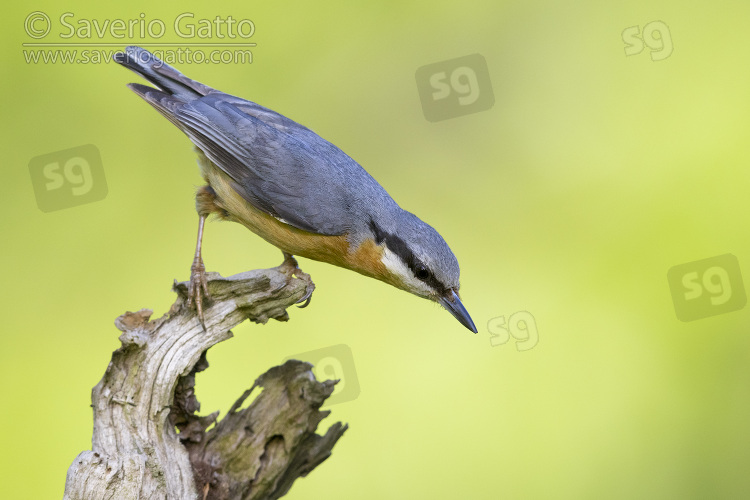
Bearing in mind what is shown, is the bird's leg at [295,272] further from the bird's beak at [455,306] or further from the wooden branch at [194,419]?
the bird's beak at [455,306]

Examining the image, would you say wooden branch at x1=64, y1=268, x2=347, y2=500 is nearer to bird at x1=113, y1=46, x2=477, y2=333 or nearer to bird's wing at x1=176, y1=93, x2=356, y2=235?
bird at x1=113, y1=46, x2=477, y2=333

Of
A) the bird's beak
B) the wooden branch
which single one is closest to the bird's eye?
the bird's beak

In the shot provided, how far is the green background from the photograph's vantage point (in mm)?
4195

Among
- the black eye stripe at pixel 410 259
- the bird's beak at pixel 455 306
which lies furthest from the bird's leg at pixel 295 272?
the bird's beak at pixel 455 306

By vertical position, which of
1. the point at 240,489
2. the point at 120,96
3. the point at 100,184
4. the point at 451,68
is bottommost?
the point at 240,489

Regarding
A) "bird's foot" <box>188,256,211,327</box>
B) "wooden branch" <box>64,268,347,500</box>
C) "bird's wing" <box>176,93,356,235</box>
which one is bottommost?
"wooden branch" <box>64,268,347,500</box>

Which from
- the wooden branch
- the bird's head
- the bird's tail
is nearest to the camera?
the wooden branch

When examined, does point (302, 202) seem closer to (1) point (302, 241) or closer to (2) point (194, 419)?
(1) point (302, 241)

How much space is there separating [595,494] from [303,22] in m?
3.36

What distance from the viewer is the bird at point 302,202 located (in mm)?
3086

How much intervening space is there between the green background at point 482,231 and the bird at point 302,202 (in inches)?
45.5

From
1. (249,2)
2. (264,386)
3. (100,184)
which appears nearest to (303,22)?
(249,2)

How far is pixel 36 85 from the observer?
185 inches

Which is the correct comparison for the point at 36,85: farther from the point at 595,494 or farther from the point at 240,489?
the point at 595,494
